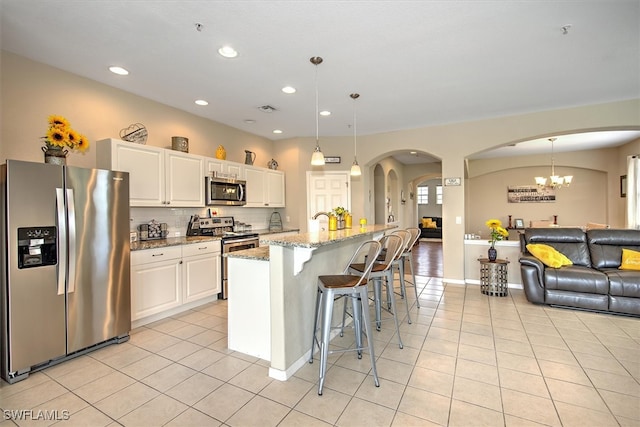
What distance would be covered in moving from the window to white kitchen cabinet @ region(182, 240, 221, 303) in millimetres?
12814

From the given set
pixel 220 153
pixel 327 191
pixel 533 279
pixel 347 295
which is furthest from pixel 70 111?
pixel 533 279

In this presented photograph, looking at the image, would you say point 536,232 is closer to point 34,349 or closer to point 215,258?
point 215,258

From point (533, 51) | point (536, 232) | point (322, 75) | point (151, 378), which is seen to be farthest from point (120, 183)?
point (536, 232)

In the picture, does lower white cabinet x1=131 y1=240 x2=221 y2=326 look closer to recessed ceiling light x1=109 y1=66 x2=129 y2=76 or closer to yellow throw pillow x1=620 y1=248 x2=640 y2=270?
recessed ceiling light x1=109 y1=66 x2=129 y2=76

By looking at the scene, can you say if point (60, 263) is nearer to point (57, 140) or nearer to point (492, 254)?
point (57, 140)

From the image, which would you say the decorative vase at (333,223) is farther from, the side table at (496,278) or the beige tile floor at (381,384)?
the side table at (496,278)

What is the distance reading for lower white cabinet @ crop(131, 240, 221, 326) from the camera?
3281 mm

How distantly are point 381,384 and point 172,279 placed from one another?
2673 millimetres

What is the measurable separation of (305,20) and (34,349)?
3325 millimetres

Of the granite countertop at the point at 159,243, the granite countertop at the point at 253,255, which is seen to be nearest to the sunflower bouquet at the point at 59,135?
the granite countertop at the point at 159,243

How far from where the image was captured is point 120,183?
2920mm

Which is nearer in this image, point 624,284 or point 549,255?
point 624,284

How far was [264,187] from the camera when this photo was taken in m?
5.63

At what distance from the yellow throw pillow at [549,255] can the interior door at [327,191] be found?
3086 mm
